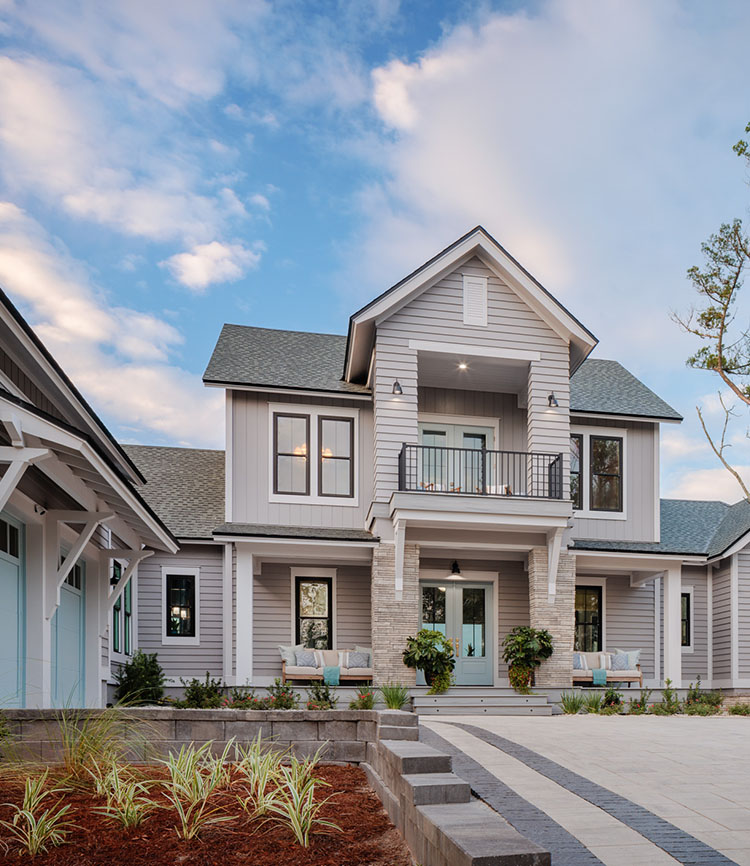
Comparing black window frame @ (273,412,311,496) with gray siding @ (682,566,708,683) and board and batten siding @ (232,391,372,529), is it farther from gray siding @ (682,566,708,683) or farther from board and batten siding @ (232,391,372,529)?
gray siding @ (682,566,708,683)

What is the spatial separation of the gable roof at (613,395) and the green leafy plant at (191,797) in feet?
45.3

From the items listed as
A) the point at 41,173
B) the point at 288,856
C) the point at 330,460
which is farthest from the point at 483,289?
the point at 288,856

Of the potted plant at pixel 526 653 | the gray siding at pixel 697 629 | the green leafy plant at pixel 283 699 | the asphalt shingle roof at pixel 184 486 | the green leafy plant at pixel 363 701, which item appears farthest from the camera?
the gray siding at pixel 697 629

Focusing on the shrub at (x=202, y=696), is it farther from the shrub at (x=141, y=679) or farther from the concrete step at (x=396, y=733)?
the concrete step at (x=396, y=733)

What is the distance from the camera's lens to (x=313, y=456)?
16609mm

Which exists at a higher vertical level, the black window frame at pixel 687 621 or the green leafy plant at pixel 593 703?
the black window frame at pixel 687 621

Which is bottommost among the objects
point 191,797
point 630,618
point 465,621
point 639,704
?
point 639,704

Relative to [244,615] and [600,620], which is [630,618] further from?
[244,615]

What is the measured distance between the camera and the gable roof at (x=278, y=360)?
1635cm

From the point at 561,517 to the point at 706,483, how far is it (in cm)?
1135

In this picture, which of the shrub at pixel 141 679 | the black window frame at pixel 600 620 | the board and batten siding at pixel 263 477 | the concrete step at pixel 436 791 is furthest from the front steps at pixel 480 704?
the concrete step at pixel 436 791

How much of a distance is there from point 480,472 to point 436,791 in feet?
42.4

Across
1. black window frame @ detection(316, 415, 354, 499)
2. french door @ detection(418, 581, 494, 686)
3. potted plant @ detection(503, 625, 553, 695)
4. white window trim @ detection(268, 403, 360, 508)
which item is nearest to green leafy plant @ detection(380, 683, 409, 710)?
potted plant @ detection(503, 625, 553, 695)

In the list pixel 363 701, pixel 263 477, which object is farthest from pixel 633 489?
pixel 363 701
